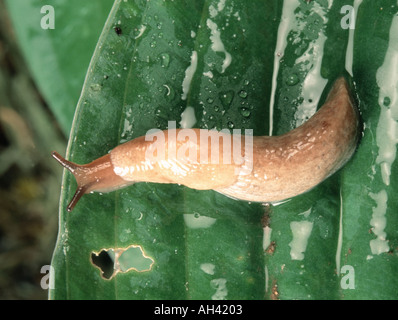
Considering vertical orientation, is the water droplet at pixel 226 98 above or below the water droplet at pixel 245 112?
above

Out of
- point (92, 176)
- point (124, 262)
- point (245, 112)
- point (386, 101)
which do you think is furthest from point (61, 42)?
point (386, 101)

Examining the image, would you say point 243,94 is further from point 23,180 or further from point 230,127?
point 23,180

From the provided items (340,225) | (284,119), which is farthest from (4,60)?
(340,225)

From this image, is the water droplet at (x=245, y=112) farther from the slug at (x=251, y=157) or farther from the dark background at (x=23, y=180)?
the dark background at (x=23, y=180)

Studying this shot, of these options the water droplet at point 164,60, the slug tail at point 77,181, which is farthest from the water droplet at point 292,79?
the slug tail at point 77,181

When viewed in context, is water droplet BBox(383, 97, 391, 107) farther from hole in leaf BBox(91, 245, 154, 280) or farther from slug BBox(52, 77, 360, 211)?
hole in leaf BBox(91, 245, 154, 280)

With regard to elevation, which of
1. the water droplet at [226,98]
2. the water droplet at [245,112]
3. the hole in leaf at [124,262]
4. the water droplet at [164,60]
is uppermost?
the water droplet at [164,60]
